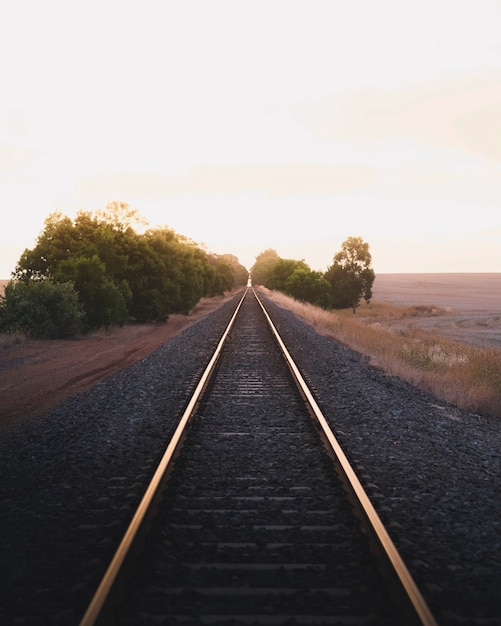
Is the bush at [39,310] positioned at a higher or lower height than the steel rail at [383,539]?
higher

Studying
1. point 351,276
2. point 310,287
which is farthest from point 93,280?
point 351,276

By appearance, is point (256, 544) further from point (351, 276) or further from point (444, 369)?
Result: point (351, 276)

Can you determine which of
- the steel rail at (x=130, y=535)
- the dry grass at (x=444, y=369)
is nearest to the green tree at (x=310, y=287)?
the dry grass at (x=444, y=369)

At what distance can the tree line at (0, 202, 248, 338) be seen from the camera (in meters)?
23.5

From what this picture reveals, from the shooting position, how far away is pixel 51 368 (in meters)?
15.4

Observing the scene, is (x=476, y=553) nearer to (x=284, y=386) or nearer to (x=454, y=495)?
(x=454, y=495)

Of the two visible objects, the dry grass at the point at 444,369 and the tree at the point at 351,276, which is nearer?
the dry grass at the point at 444,369

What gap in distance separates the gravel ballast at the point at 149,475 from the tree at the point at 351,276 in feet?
216

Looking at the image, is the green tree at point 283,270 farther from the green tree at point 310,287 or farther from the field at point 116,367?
the field at point 116,367

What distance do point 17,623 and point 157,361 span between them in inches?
465

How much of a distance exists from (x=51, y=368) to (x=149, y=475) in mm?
10615

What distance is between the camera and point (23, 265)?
3114 cm

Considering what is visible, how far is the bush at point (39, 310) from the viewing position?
23.0 m

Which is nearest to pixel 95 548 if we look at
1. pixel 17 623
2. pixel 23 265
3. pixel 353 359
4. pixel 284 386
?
pixel 17 623
